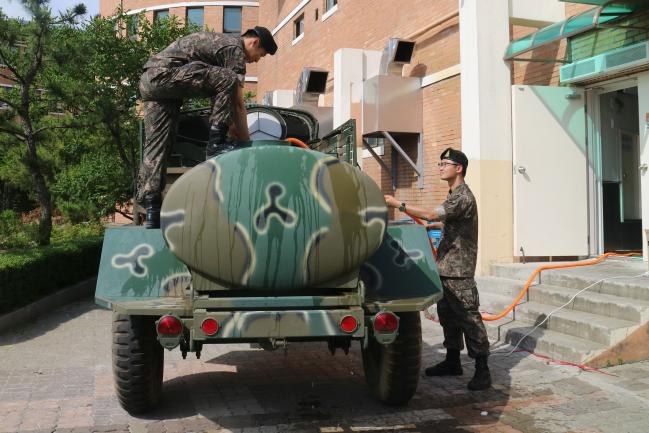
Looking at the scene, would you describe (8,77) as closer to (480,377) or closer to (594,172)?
(480,377)

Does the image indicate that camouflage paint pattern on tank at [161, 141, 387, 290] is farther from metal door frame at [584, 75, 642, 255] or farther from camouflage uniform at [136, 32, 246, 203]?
metal door frame at [584, 75, 642, 255]

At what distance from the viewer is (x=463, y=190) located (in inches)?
194

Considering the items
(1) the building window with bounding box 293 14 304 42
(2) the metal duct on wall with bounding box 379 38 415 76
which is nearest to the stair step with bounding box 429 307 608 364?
(2) the metal duct on wall with bounding box 379 38 415 76

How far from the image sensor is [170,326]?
332 cm

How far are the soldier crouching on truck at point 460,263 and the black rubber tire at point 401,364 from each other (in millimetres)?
855

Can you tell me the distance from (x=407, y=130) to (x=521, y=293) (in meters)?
4.66

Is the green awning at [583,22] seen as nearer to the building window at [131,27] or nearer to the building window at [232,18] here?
the building window at [131,27]

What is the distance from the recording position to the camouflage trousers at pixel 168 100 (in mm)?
4215

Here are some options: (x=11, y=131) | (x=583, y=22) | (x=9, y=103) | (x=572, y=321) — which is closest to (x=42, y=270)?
(x=11, y=131)

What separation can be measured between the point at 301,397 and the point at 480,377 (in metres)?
1.43

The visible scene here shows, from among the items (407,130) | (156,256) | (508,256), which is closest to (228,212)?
(156,256)

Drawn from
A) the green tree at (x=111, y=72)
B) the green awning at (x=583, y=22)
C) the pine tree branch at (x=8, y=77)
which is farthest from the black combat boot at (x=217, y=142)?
the pine tree branch at (x=8, y=77)

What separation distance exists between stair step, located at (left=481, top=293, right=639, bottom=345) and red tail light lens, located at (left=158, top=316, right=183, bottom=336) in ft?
12.7

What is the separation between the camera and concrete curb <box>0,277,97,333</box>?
7.31 metres
